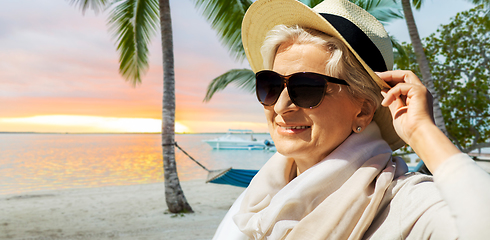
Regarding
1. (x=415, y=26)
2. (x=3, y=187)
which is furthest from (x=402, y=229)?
(x=3, y=187)

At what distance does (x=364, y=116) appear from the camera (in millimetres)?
1134

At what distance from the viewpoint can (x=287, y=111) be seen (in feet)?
3.70

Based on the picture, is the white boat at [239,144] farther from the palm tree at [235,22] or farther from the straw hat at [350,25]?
the straw hat at [350,25]

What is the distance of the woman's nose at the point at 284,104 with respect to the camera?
112 centimetres

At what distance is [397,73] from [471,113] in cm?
1164

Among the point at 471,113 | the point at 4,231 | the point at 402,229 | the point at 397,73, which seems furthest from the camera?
the point at 471,113

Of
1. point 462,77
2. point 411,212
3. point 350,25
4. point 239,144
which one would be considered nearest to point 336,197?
point 411,212

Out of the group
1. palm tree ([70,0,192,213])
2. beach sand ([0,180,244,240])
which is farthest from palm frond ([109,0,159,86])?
beach sand ([0,180,244,240])

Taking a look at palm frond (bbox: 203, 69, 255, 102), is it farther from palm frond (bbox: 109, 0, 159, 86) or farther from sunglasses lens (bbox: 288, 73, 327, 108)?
sunglasses lens (bbox: 288, 73, 327, 108)

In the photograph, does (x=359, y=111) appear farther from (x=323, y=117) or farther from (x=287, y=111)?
(x=287, y=111)

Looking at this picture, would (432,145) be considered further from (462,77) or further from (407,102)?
(462,77)

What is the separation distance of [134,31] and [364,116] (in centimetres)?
790

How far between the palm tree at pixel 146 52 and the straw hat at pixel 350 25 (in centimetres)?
595

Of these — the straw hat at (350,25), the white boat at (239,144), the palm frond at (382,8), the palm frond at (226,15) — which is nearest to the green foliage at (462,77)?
the palm frond at (382,8)
